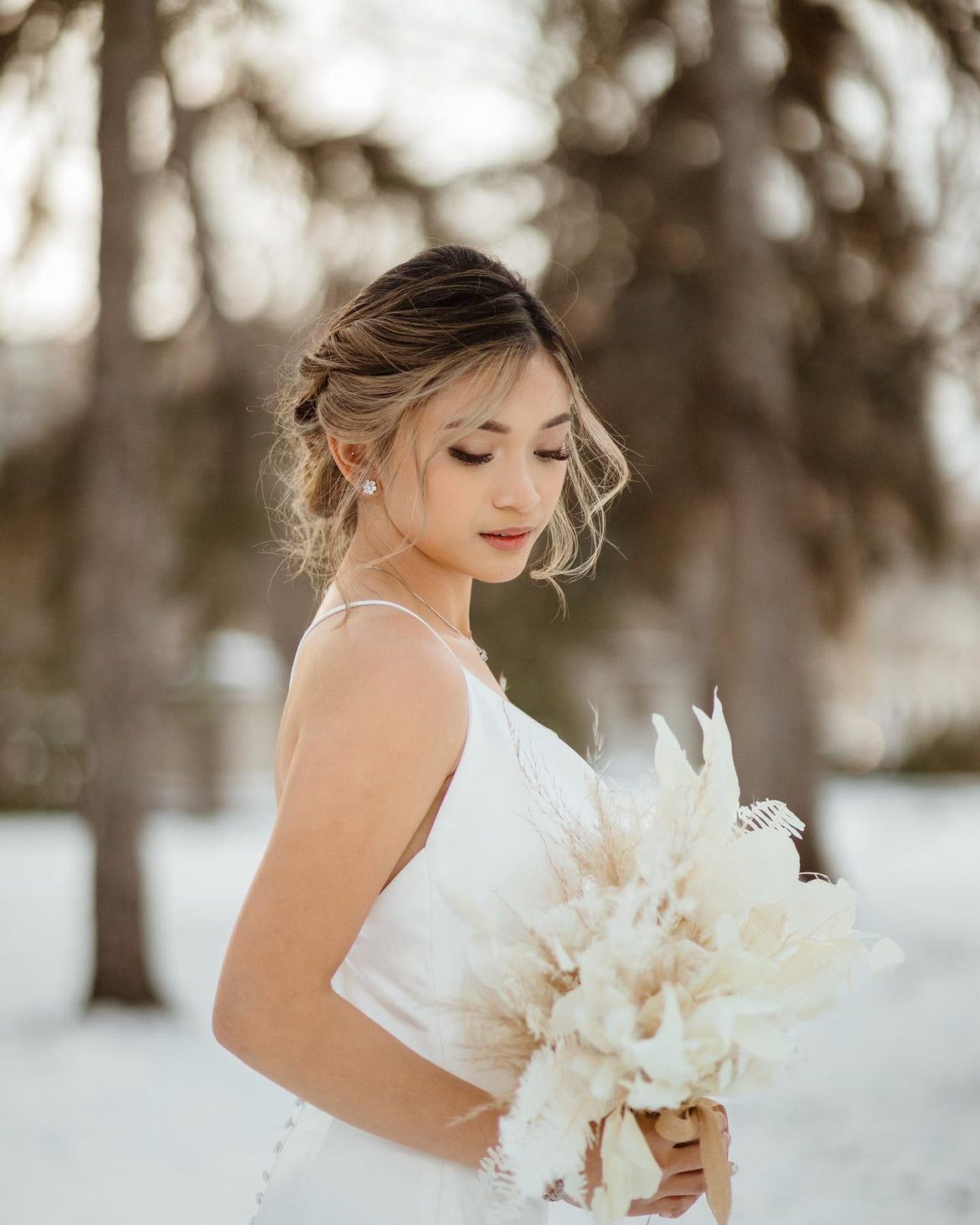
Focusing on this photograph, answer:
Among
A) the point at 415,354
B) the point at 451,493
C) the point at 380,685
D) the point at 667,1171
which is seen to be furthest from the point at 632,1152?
the point at 415,354

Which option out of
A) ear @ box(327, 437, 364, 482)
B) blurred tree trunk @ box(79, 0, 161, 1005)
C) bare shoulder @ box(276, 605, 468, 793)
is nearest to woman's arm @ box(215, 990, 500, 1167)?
bare shoulder @ box(276, 605, 468, 793)

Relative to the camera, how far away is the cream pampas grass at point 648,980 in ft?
4.57

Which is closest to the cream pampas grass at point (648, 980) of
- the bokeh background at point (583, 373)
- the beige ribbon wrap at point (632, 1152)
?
the beige ribbon wrap at point (632, 1152)

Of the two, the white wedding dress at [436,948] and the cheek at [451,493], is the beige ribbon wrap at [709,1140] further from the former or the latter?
the cheek at [451,493]

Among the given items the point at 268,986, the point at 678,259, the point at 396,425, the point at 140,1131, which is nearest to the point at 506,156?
the point at 678,259

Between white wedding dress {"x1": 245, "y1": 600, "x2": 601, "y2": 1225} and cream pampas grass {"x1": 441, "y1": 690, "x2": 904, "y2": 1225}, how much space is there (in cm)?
7

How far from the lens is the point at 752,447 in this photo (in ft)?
29.9

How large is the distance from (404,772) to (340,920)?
0.57ft

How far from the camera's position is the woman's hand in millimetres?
1483

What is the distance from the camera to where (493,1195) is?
5.50 ft

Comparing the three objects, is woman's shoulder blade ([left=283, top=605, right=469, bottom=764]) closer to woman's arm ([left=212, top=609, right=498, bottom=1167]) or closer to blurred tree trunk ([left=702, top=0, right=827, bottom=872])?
woman's arm ([left=212, top=609, right=498, bottom=1167])

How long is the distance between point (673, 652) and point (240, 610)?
1139cm

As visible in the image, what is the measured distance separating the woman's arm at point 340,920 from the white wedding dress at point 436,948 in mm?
88

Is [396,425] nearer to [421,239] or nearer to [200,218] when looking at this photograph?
[421,239]
